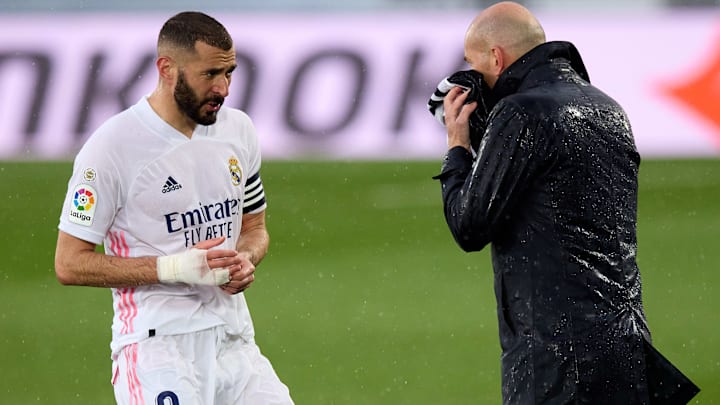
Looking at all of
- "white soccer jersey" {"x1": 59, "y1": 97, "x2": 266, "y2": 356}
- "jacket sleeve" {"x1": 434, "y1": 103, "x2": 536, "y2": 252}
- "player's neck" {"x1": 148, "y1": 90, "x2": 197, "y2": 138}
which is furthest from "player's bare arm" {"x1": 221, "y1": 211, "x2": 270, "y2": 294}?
"jacket sleeve" {"x1": 434, "y1": 103, "x2": 536, "y2": 252}

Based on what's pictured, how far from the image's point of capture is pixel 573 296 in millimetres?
3012

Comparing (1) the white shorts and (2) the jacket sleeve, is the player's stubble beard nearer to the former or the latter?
(1) the white shorts

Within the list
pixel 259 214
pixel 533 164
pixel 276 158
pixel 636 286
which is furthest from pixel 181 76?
pixel 276 158

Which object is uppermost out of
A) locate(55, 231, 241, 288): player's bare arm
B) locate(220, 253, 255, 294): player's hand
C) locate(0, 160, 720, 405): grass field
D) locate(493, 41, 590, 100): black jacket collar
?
locate(493, 41, 590, 100): black jacket collar

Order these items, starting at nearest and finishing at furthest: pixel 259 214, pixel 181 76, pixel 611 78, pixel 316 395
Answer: pixel 181 76
pixel 259 214
pixel 316 395
pixel 611 78

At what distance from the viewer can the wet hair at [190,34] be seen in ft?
11.2

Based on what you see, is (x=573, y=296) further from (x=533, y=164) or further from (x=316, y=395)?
(x=316, y=395)

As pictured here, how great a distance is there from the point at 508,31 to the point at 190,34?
0.91 metres

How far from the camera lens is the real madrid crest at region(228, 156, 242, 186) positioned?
353cm

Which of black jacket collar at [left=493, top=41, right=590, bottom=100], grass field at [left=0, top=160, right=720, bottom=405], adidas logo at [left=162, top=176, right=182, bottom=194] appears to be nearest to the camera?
black jacket collar at [left=493, top=41, right=590, bottom=100]

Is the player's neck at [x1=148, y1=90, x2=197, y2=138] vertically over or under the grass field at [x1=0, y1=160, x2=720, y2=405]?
over

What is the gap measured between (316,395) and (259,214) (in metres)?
2.25

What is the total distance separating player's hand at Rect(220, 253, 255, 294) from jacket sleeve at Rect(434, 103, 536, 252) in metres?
0.64

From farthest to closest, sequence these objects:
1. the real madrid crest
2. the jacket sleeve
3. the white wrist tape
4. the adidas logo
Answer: the real madrid crest
the adidas logo
the white wrist tape
the jacket sleeve
